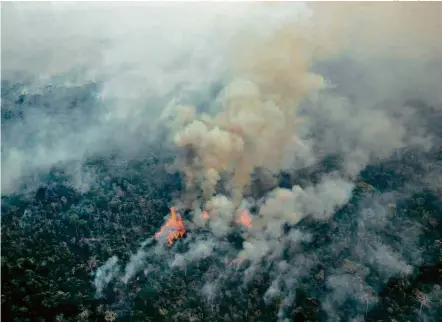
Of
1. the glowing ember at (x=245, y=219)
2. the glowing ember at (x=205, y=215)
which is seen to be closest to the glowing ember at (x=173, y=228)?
the glowing ember at (x=205, y=215)

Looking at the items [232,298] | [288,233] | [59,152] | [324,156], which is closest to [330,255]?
[288,233]

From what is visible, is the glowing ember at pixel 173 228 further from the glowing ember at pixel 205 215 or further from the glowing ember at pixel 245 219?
the glowing ember at pixel 245 219

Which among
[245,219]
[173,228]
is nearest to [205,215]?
[245,219]

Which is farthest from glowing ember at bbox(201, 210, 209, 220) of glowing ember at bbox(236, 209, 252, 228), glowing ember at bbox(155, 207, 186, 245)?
glowing ember at bbox(155, 207, 186, 245)

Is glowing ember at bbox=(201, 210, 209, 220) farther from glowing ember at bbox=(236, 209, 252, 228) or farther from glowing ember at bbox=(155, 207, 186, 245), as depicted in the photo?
glowing ember at bbox=(155, 207, 186, 245)

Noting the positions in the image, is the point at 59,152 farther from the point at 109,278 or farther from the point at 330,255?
the point at 330,255

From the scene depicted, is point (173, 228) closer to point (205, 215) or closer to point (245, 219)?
point (205, 215)
